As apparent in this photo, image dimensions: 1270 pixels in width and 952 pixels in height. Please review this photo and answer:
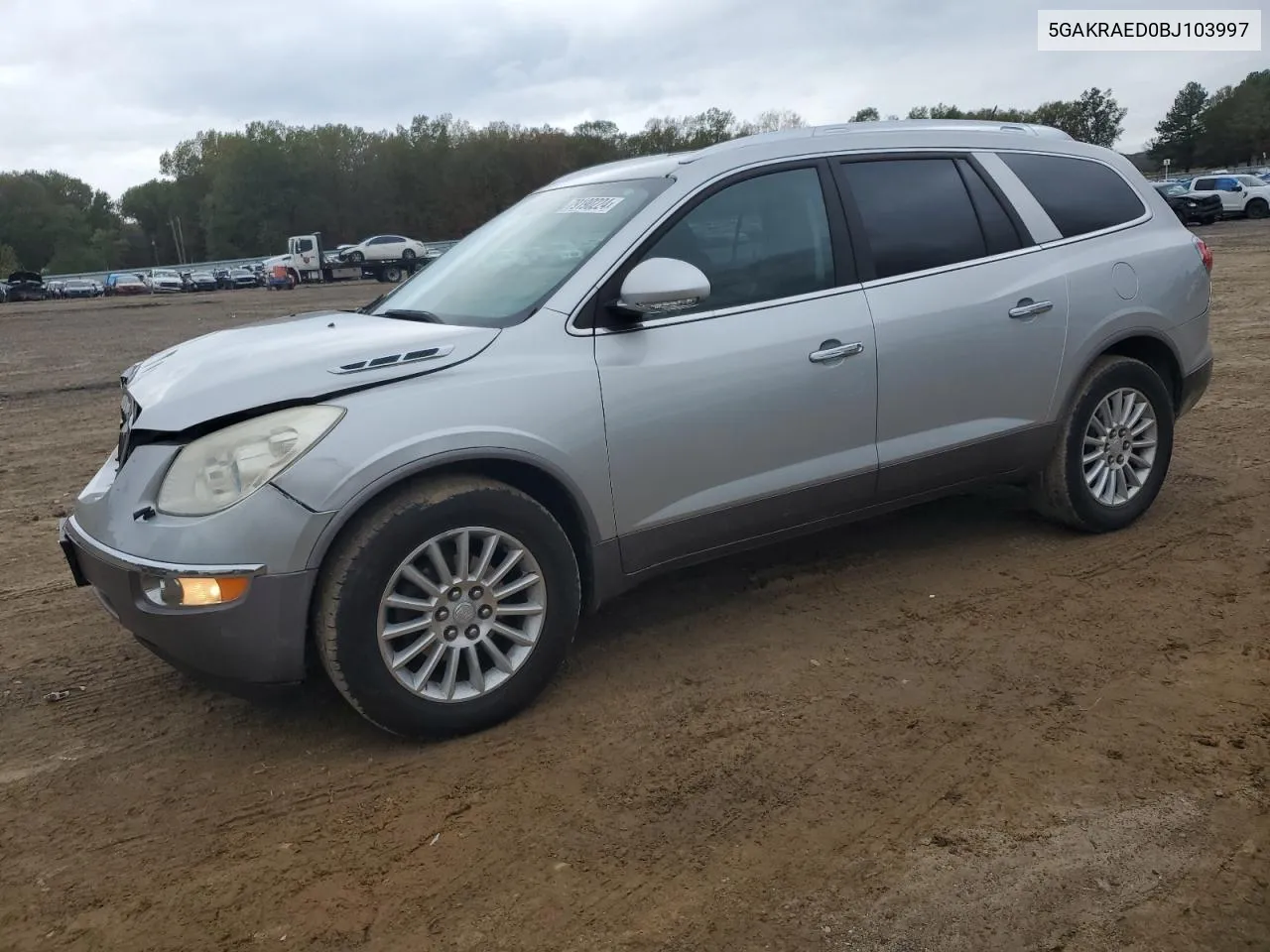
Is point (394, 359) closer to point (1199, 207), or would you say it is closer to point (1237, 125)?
point (1199, 207)

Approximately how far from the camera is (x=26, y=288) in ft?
178

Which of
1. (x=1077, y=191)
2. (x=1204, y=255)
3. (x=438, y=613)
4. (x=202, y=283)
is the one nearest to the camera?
(x=438, y=613)

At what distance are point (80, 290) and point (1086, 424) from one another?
62.4 m

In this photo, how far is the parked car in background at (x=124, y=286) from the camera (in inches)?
2217

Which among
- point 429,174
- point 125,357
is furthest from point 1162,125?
point 125,357

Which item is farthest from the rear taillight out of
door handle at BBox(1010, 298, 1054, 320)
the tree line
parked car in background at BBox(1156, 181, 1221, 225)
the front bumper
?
the tree line

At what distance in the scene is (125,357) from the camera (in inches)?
607

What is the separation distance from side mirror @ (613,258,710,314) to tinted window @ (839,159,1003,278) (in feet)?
3.28

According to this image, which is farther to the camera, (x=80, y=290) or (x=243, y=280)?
(x=80, y=290)

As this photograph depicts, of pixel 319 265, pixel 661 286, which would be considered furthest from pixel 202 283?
pixel 661 286

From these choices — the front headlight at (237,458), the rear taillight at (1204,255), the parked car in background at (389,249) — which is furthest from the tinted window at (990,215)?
the parked car in background at (389,249)

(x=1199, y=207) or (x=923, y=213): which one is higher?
(x=1199, y=207)

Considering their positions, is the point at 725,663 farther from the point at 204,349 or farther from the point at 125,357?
the point at 125,357

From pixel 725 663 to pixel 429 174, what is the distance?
10171cm
